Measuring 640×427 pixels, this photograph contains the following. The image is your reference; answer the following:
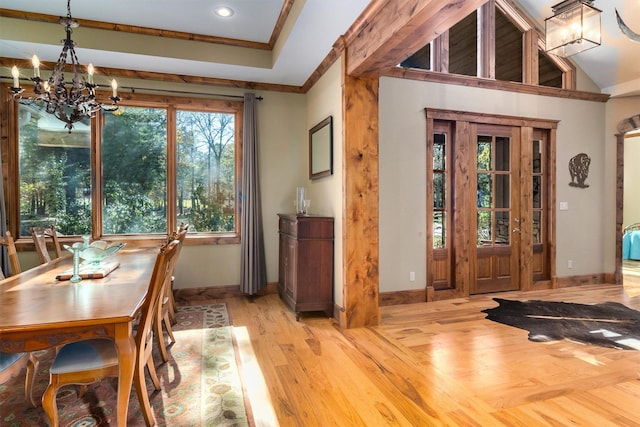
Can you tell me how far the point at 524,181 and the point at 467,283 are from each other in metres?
1.62

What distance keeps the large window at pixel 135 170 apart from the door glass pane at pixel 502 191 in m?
3.44

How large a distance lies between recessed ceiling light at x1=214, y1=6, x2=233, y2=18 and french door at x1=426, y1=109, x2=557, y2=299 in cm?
246

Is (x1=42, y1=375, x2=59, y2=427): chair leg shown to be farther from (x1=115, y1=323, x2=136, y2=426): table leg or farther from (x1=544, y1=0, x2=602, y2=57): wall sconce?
(x1=544, y1=0, x2=602, y2=57): wall sconce

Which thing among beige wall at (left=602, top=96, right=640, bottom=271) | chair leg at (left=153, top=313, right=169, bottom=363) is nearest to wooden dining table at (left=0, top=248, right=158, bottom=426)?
chair leg at (left=153, top=313, right=169, bottom=363)

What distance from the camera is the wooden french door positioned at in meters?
4.66

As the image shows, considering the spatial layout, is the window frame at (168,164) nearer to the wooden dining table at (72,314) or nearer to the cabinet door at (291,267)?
the cabinet door at (291,267)

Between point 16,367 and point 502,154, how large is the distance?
522cm

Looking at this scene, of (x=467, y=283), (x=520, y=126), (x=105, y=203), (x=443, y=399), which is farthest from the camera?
(x=520, y=126)

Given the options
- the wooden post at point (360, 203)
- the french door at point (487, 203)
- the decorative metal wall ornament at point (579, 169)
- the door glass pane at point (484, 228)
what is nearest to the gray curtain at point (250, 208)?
the wooden post at point (360, 203)

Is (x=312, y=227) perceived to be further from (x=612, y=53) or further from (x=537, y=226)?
(x=612, y=53)

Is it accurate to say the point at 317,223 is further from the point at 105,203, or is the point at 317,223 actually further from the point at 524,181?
the point at 524,181

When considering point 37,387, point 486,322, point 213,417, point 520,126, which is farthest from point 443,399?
point 520,126

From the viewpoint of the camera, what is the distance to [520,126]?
4816 millimetres

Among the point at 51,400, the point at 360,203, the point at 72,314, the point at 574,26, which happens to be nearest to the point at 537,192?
the point at 574,26
